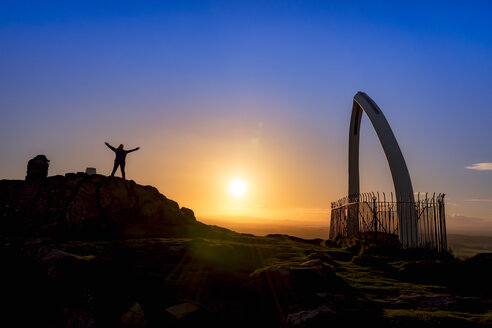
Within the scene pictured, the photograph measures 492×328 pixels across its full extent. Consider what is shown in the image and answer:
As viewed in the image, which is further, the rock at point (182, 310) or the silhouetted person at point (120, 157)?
the silhouetted person at point (120, 157)

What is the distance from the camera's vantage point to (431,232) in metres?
17.5

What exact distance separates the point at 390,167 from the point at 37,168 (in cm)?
2270

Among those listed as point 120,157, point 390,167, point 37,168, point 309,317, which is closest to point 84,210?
point 120,157

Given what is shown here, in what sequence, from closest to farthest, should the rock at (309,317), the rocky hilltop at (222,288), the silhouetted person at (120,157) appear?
the rock at (309,317) < the rocky hilltop at (222,288) < the silhouetted person at (120,157)

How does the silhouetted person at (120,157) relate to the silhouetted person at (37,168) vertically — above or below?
above

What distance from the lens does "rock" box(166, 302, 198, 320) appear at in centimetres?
792

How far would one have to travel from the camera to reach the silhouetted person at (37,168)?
68.6 feet

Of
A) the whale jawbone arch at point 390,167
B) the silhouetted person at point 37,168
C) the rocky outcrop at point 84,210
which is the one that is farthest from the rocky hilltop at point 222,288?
the silhouetted person at point 37,168

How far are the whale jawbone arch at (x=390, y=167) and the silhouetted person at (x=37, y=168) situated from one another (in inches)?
777

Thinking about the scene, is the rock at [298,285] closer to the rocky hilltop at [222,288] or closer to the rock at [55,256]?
the rocky hilltop at [222,288]

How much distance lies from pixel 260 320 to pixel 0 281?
7.13 meters

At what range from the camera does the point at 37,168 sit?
21.0 metres

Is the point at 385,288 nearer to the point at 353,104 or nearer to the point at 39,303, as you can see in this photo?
the point at 39,303

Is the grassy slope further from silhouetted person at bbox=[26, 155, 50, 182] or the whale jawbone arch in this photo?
silhouetted person at bbox=[26, 155, 50, 182]
